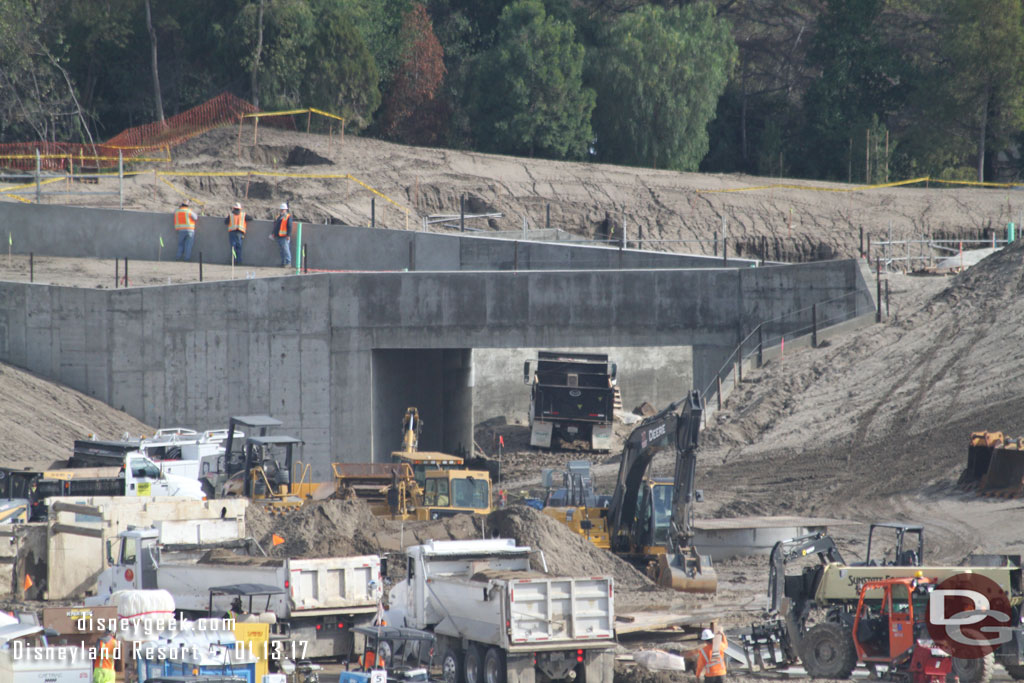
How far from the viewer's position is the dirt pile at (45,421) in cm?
3231

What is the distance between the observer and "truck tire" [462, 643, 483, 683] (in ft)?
52.7

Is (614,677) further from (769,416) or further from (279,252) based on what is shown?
(279,252)

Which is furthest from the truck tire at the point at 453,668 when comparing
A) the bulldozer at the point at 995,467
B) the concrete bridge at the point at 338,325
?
the concrete bridge at the point at 338,325

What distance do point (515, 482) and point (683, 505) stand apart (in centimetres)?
1226

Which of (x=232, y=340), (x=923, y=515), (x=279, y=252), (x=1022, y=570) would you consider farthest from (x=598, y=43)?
(x=1022, y=570)

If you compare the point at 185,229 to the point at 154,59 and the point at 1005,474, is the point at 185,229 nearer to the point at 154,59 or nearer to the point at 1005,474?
the point at 154,59

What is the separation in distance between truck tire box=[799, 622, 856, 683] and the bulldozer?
10848 millimetres

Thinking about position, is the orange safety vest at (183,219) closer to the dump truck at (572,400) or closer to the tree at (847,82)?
the dump truck at (572,400)

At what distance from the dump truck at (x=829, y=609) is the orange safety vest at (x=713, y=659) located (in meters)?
1.78

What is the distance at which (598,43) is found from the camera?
58.6 meters

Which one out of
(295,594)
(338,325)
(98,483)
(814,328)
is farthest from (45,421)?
(814,328)

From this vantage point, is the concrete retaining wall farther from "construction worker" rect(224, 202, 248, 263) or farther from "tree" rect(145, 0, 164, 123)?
"tree" rect(145, 0, 164, 123)

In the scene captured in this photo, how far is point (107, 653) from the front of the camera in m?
14.5

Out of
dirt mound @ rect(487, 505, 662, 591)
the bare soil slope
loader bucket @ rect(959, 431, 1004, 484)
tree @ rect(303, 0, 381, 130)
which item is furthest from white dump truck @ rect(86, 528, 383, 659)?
tree @ rect(303, 0, 381, 130)
